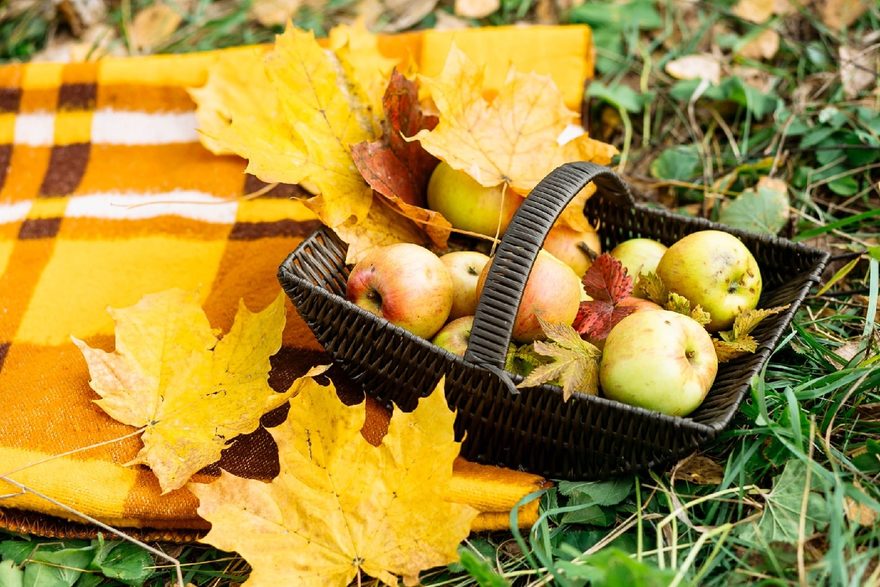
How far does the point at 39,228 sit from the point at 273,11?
3.04 ft

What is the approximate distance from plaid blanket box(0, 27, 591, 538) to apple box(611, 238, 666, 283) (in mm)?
365

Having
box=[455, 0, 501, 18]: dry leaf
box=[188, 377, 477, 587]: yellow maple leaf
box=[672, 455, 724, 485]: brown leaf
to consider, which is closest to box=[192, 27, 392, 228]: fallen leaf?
box=[188, 377, 477, 587]: yellow maple leaf

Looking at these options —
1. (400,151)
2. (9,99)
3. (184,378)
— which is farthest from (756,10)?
(9,99)

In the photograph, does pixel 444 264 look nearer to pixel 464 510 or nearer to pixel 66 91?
pixel 464 510

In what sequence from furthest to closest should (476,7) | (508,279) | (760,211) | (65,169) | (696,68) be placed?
1. (476,7)
2. (696,68)
3. (65,169)
4. (760,211)
5. (508,279)

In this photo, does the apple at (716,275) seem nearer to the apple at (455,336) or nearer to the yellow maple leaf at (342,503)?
the apple at (455,336)

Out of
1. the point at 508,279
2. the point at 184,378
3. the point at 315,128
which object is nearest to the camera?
the point at 508,279

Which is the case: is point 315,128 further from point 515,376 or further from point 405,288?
point 515,376

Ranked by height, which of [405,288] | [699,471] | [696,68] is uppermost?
[405,288]

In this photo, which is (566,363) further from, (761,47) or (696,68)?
(761,47)

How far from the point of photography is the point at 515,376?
0.96 m

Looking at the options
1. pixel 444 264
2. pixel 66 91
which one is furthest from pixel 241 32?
pixel 444 264

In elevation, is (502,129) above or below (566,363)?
above

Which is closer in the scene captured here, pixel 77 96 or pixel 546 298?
pixel 546 298
